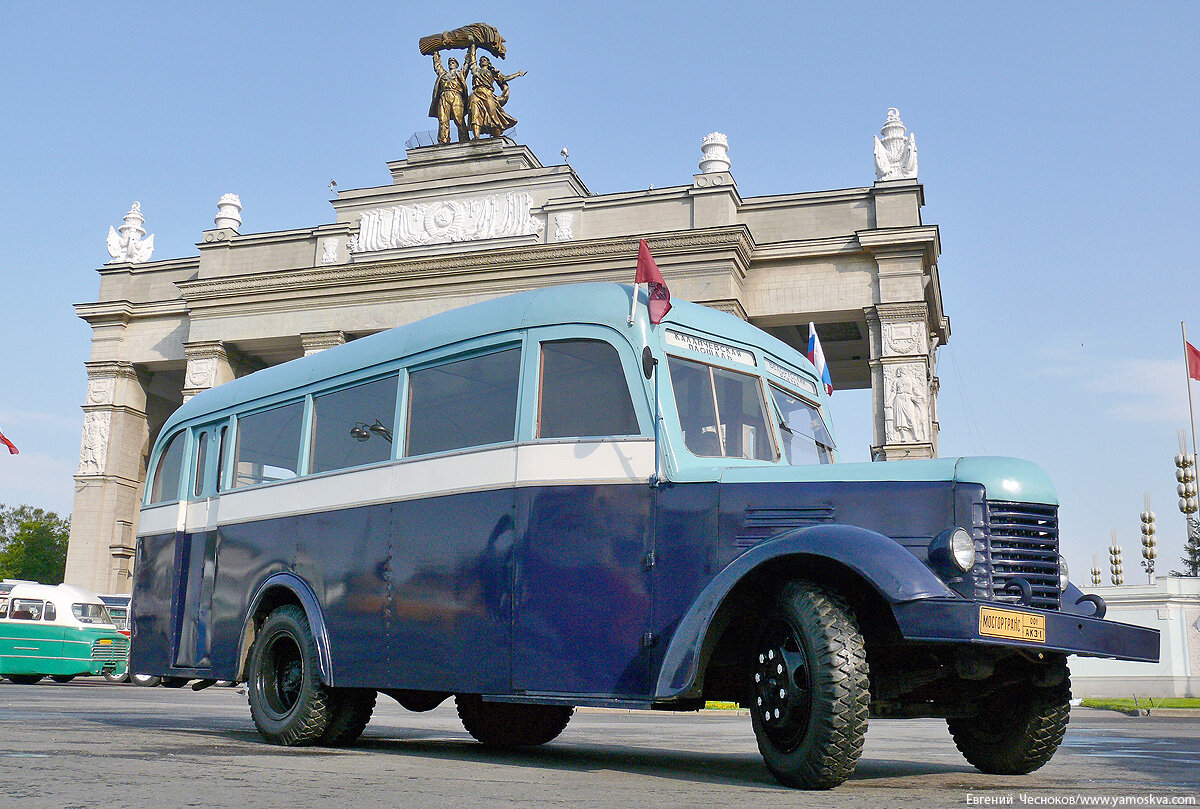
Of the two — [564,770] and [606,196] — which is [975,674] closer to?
[564,770]

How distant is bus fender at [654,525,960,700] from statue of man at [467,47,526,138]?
34.8 metres

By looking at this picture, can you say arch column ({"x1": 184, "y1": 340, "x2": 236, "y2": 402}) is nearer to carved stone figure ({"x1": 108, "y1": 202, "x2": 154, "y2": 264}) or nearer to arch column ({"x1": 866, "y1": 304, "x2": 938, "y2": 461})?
carved stone figure ({"x1": 108, "y1": 202, "x2": 154, "y2": 264})

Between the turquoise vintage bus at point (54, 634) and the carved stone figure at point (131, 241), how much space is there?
2007 centimetres

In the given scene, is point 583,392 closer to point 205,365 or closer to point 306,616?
point 306,616

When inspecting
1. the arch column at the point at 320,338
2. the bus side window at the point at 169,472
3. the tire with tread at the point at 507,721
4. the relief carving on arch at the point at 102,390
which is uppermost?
the arch column at the point at 320,338

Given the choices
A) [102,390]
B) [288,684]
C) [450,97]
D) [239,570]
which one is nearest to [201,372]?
[102,390]

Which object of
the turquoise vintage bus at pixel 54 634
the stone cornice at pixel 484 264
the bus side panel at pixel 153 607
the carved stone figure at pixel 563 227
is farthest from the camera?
the carved stone figure at pixel 563 227

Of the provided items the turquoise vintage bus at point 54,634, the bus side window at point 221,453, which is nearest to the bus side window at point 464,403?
the bus side window at point 221,453

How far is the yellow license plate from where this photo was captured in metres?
5.66

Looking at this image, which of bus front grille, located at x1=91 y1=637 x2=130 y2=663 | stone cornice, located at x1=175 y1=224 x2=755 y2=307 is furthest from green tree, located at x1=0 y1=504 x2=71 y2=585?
bus front grille, located at x1=91 y1=637 x2=130 y2=663

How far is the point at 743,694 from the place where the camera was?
6.82m

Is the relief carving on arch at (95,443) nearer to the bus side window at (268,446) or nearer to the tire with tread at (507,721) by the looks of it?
the bus side window at (268,446)

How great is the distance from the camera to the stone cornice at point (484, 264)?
1371 inches

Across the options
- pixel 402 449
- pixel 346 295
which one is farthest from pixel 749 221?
pixel 402 449
